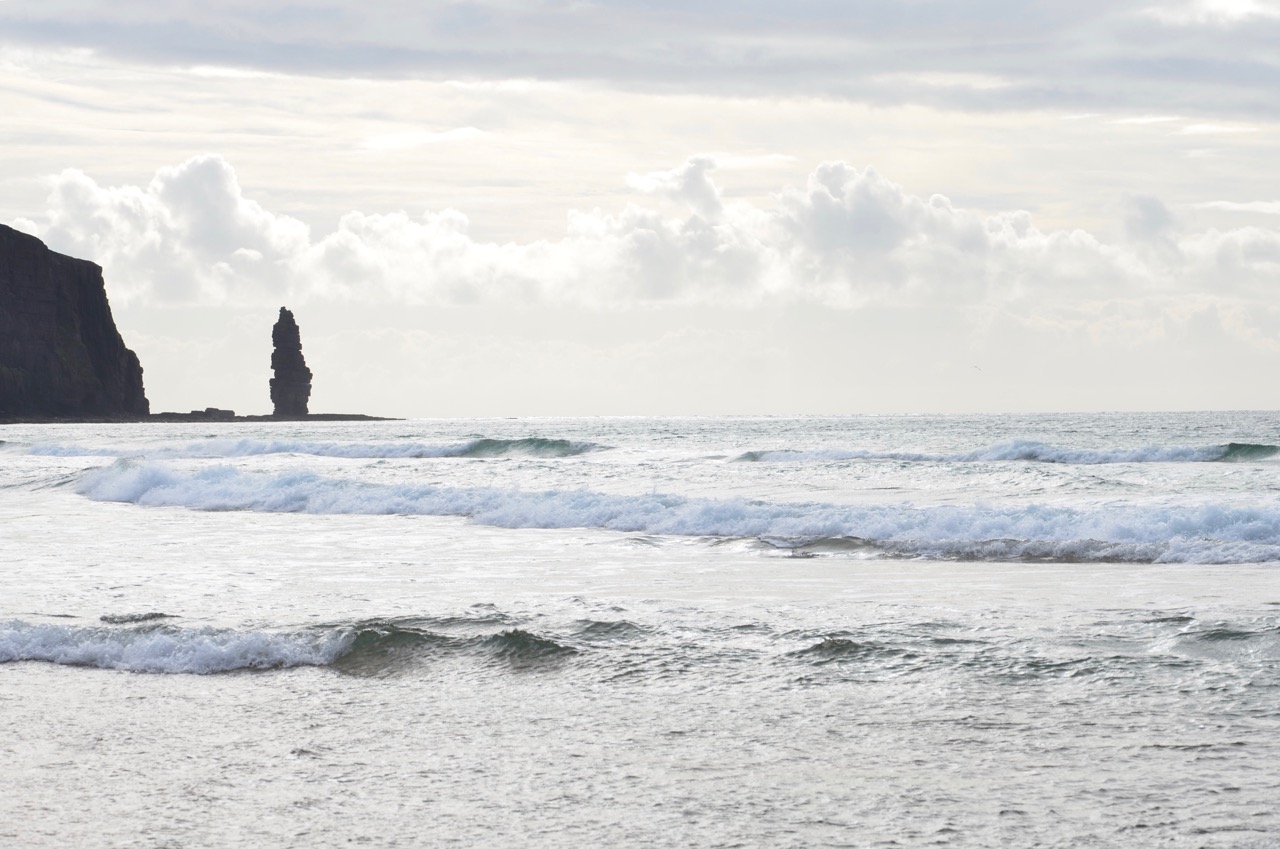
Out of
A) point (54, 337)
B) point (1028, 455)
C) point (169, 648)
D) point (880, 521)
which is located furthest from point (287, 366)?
point (169, 648)

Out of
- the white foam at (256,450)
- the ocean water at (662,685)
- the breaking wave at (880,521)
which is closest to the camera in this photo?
the ocean water at (662,685)

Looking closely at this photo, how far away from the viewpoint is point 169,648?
31.3 feet

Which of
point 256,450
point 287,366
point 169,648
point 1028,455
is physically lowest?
point 256,450

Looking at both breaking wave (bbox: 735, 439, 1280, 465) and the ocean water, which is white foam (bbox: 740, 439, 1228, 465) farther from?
the ocean water

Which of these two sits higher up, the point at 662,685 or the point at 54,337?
the point at 54,337

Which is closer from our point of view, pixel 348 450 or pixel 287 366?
pixel 348 450

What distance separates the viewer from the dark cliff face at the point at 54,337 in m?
124

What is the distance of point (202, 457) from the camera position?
5147cm

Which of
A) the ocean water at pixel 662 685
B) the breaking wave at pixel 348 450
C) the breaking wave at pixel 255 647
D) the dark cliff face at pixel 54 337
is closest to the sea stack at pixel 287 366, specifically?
the dark cliff face at pixel 54 337

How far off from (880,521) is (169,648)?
40.6ft

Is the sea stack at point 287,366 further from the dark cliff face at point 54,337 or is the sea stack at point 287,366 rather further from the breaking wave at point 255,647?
the breaking wave at point 255,647

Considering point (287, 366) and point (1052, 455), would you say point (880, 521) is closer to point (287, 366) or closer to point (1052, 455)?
point (1052, 455)

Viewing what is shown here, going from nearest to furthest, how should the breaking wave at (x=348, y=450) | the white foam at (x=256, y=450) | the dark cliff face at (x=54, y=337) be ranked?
the breaking wave at (x=348, y=450), the white foam at (x=256, y=450), the dark cliff face at (x=54, y=337)

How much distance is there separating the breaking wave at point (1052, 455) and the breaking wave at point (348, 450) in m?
10.9
